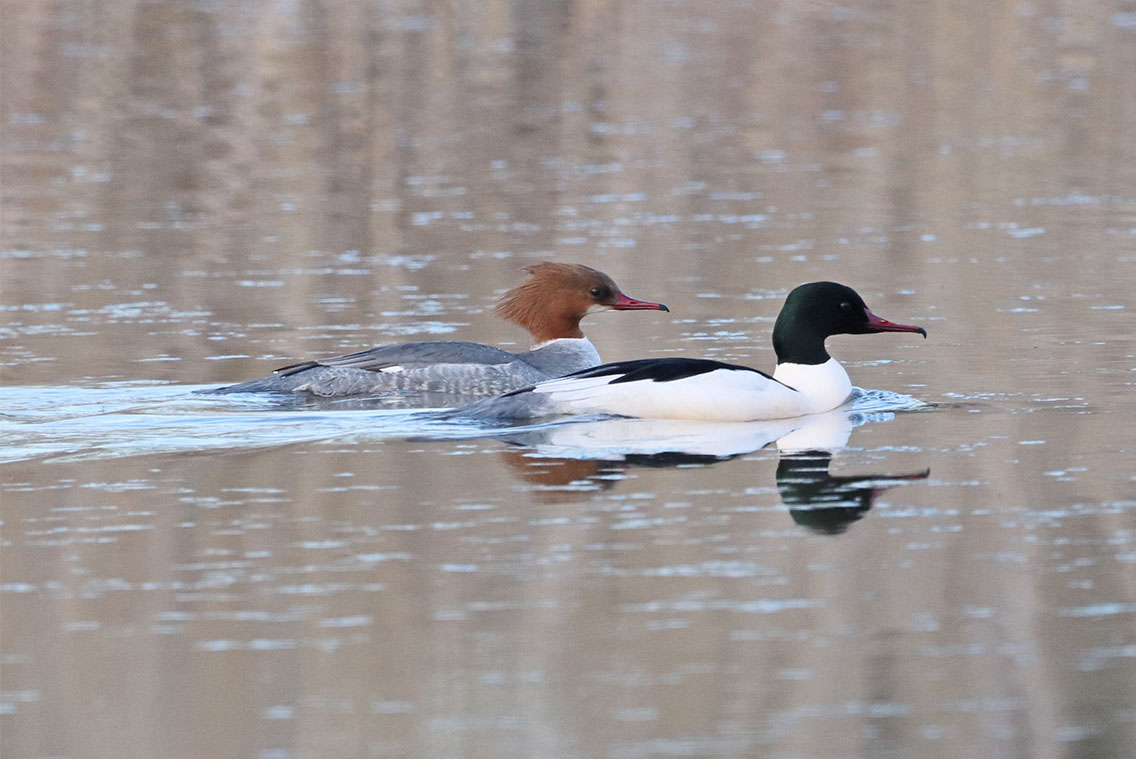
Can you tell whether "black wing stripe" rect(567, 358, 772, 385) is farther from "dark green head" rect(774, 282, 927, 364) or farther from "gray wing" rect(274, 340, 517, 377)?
"gray wing" rect(274, 340, 517, 377)

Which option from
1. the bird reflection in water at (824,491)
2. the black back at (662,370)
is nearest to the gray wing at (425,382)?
the black back at (662,370)

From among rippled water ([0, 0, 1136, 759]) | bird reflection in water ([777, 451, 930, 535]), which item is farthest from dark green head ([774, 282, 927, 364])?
bird reflection in water ([777, 451, 930, 535])

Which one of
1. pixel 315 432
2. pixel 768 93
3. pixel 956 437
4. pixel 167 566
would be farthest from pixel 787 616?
pixel 768 93

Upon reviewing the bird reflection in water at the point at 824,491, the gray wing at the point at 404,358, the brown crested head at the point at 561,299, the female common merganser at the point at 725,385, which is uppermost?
the brown crested head at the point at 561,299

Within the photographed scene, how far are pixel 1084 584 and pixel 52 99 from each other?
66.0ft

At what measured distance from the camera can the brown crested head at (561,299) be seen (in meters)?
11.1

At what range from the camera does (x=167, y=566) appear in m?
6.38

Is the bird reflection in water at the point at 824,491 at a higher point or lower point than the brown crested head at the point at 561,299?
lower

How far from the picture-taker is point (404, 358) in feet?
33.2

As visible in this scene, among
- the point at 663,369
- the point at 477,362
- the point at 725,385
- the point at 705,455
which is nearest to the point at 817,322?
the point at 725,385

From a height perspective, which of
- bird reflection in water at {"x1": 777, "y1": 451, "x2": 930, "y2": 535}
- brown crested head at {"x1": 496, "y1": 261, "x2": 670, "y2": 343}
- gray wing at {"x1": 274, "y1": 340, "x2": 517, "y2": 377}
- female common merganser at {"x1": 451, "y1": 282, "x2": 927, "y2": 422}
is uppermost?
brown crested head at {"x1": 496, "y1": 261, "x2": 670, "y2": 343}

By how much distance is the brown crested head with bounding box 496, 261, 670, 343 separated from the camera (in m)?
11.1

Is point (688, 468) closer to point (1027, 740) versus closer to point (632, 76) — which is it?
point (1027, 740)

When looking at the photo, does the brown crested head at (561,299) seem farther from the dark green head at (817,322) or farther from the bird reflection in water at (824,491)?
the bird reflection in water at (824,491)
